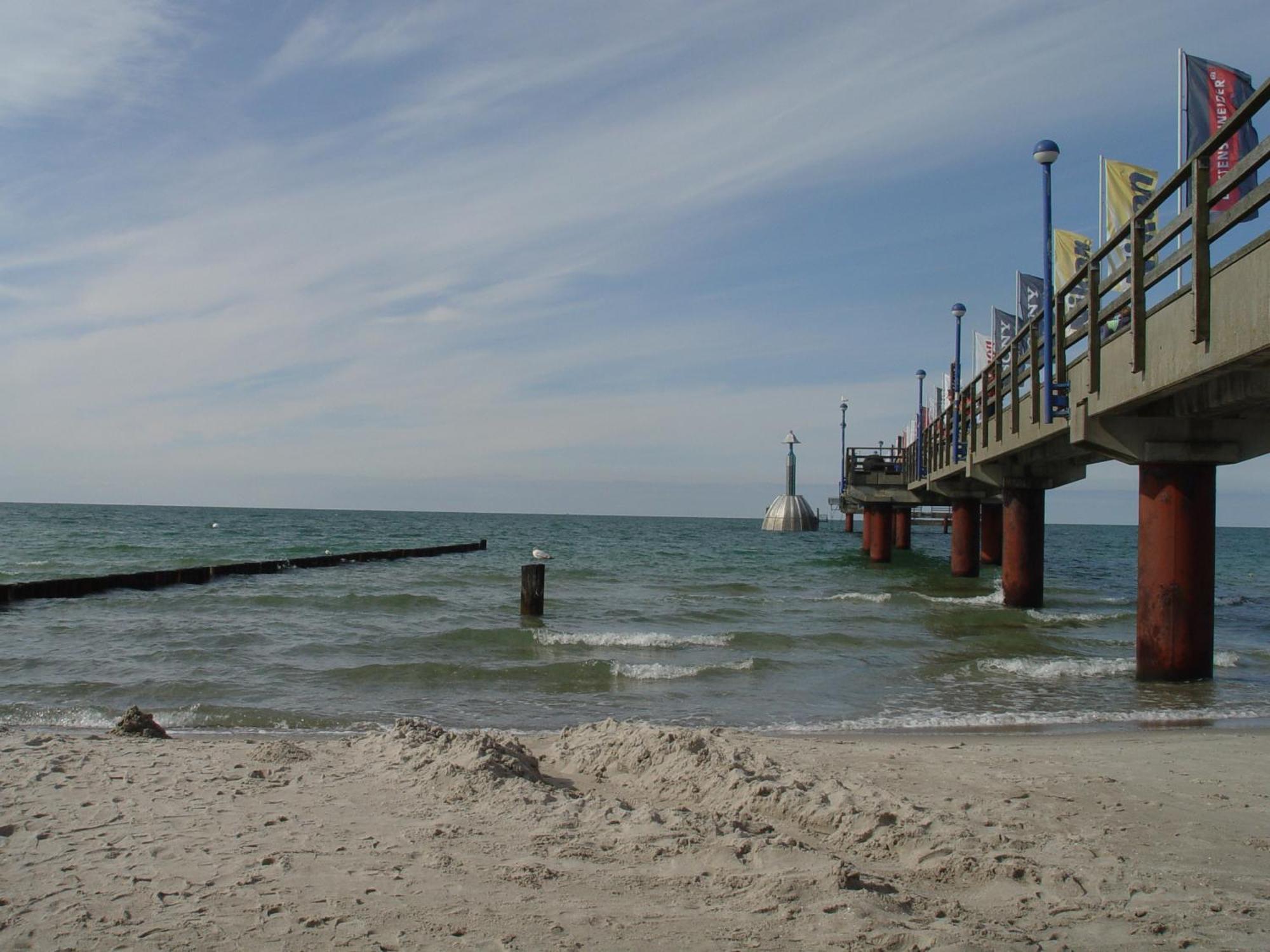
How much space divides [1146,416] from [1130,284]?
6.41 ft

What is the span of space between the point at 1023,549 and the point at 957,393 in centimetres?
525

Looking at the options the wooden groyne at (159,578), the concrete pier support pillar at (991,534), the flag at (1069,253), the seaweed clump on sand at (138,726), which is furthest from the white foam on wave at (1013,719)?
the concrete pier support pillar at (991,534)

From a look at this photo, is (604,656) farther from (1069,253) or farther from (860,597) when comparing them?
(860,597)

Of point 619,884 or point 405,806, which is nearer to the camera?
point 619,884

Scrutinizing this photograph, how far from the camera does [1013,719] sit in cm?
1012

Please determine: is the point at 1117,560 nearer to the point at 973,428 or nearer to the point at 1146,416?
the point at 973,428

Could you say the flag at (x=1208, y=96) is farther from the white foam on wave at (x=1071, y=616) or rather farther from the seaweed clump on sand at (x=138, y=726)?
the seaweed clump on sand at (x=138, y=726)

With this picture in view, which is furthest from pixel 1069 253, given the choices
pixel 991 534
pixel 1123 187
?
pixel 991 534

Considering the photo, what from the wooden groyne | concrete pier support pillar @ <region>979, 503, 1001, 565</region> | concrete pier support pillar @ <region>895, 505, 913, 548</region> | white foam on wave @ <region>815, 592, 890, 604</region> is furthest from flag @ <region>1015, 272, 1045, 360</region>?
concrete pier support pillar @ <region>895, 505, 913, 548</region>

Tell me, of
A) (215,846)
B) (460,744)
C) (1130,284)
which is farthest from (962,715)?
(215,846)

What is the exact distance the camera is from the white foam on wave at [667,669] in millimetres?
12562

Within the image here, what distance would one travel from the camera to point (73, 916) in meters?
3.91

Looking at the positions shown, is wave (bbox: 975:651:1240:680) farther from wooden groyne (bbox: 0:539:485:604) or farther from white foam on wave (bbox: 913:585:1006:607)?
wooden groyne (bbox: 0:539:485:604)

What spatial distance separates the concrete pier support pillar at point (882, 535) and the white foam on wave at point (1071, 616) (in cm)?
1948
